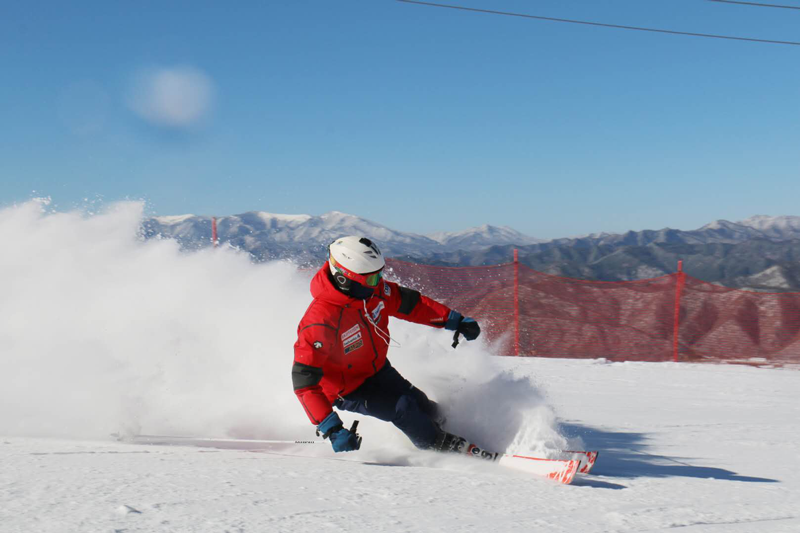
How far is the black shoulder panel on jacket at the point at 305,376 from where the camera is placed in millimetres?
3629

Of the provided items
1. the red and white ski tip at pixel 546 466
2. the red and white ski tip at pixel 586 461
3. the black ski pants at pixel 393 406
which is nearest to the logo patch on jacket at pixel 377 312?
the black ski pants at pixel 393 406

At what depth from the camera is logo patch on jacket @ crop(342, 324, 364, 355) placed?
3.91 m

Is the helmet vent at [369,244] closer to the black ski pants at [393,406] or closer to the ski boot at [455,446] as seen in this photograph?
the black ski pants at [393,406]

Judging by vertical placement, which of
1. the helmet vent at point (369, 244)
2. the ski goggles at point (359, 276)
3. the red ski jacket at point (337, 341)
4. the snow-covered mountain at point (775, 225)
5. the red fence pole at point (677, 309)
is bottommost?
the red ski jacket at point (337, 341)

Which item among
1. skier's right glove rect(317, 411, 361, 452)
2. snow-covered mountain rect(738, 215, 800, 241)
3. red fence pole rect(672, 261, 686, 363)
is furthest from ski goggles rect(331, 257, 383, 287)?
snow-covered mountain rect(738, 215, 800, 241)

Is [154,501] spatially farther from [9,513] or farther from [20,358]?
[20,358]

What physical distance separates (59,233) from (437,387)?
429 cm

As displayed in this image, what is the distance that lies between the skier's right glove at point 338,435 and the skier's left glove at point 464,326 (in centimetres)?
123

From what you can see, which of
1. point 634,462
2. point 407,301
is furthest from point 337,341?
point 634,462

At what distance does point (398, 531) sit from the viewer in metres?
2.54

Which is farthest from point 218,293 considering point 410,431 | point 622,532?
point 622,532

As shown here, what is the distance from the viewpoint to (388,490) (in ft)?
10.3

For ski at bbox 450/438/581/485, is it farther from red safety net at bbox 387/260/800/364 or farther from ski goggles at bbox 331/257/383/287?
red safety net at bbox 387/260/800/364

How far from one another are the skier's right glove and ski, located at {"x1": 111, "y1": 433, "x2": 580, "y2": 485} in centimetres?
73
